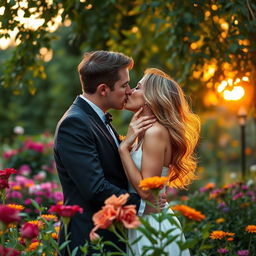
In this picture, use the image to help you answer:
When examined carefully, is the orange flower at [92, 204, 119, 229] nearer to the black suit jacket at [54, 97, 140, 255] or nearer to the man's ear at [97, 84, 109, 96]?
the black suit jacket at [54, 97, 140, 255]

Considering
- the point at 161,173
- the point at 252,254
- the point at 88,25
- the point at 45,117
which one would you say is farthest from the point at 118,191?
the point at 45,117

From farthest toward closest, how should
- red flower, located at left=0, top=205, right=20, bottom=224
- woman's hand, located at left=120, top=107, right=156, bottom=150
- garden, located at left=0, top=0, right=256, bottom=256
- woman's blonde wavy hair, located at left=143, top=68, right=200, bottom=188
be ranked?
1. woman's blonde wavy hair, located at left=143, top=68, right=200, bottom=188
2. woman's hand, located at left=120, top=107, right=156, bottom=150
3. garden, located at left=0, top=0, right=256, bottom=256
4. red flower, located at left=0, top=205, right=20, bottom=224

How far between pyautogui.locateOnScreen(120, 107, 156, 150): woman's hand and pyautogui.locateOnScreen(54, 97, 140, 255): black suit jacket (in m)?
0.10

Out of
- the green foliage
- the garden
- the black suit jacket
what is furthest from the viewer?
the green foliage

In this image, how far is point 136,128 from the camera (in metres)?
3.16

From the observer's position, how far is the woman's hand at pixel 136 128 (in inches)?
122

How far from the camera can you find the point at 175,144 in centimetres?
324

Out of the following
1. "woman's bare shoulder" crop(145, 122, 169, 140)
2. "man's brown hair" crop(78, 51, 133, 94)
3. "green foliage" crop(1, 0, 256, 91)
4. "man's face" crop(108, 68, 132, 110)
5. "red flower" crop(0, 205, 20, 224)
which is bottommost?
"red flower" crop(0, 205, 20, 224)

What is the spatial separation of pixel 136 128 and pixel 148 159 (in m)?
0.23

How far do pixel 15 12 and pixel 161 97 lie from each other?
1.58 metres

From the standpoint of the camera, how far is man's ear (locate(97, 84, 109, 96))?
124 inches

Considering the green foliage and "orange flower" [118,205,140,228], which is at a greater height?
the green foliage

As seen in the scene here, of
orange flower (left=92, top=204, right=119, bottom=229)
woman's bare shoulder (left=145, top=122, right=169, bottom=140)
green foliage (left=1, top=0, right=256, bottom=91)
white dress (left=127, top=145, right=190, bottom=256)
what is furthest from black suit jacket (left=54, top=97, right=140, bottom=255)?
green foliage (left=1, top=0, right=256, bottom=91)

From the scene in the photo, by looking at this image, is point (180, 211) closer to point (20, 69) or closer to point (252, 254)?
point (252, 254)
